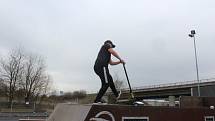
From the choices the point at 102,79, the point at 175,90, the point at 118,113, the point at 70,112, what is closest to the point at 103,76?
the point at 102,79

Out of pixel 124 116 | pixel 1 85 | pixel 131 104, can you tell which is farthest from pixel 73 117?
pixel 1 85

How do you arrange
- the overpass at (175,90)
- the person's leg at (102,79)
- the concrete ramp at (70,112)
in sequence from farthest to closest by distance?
1. the overpass at (175,90)
2. the person's leg at (102,79)
3. the concrete ramp at (70,112)

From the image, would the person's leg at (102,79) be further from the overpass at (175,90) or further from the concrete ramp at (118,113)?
the overpass at (175,90)

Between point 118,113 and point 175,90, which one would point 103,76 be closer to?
point 118,113

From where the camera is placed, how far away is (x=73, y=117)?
10.3 metres

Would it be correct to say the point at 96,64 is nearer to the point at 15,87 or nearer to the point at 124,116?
the point at 124,116

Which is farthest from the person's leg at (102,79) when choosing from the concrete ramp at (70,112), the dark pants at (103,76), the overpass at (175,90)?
the overpass at (175,90)

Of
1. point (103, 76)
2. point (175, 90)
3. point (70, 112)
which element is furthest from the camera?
point (175, 90)

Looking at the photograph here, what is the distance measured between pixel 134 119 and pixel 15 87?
66.3 metres

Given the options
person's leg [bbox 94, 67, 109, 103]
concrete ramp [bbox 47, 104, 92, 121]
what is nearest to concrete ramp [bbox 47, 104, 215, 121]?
concrete ramp [bbox 47, 104, 92, 121]

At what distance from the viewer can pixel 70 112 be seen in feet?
34.7

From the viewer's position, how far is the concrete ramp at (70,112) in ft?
33.0

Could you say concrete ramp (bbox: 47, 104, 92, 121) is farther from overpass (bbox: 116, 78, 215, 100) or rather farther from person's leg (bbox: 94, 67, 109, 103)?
overpass (bbox: 116, 78, 215, 100)

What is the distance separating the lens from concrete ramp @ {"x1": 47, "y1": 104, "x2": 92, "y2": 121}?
1006cm
